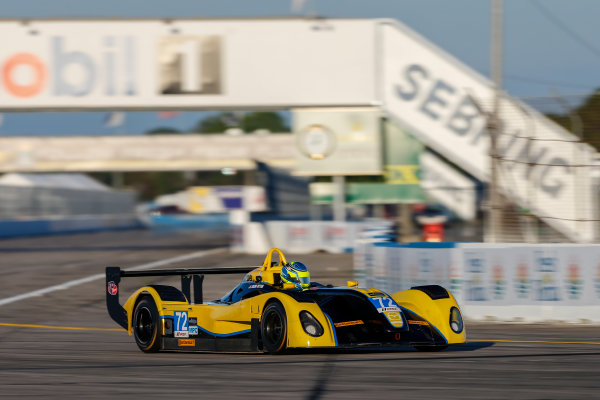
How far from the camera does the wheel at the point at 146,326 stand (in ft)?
34.9

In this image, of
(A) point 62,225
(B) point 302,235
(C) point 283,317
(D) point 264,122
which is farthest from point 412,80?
(D) point 264,122

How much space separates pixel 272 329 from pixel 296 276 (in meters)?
0.81

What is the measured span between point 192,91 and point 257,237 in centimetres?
1020

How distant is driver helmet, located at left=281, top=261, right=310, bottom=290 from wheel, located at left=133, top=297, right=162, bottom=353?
1.40 m

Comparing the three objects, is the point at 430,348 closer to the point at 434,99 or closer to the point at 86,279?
the point at 86,279

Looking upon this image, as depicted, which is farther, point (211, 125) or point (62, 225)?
point (211, 125)

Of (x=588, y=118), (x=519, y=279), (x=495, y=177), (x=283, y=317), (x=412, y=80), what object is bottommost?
(x=283, y=317)

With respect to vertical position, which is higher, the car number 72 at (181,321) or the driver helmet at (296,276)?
the driver helmet at (296,276)

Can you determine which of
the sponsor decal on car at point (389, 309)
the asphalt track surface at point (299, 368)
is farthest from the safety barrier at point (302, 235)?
the sponsor decal on car at point (389, 309)

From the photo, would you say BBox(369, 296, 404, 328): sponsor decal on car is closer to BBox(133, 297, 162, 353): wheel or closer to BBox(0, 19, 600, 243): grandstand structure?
BBox(133, 297, 162, 353): wheel

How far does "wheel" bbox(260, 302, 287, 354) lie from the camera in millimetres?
9633

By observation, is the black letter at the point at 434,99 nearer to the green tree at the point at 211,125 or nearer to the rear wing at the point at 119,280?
the rear wing at the point at 119,280

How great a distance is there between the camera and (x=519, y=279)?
1367 cm

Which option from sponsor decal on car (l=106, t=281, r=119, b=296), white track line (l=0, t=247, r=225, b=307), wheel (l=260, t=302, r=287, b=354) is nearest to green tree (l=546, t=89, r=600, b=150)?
wheel (l=260, t=302, r=287, b=354)
